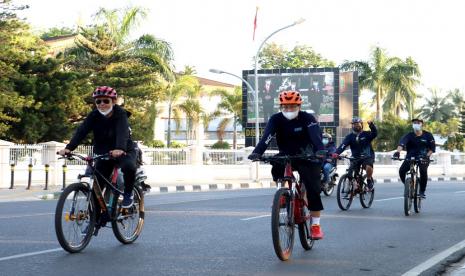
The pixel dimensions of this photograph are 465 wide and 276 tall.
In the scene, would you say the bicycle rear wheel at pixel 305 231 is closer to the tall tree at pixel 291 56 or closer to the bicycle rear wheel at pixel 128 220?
the bicycle rear wheel at pixel 128 220

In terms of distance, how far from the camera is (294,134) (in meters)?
8.00

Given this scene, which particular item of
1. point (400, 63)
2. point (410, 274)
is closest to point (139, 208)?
point (410, 274)

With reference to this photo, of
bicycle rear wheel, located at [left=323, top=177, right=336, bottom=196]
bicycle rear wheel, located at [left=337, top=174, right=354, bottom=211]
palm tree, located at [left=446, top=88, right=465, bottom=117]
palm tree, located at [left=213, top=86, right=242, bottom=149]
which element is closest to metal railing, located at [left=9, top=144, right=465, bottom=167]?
bicycle rear wheel, located at [left=323, top=177, right=336, bottom=196]

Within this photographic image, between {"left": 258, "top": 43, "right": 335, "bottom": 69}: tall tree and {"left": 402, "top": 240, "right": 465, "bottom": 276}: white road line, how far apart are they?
64.2 m

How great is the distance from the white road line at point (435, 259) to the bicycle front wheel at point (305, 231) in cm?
134

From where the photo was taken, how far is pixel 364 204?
14.9 m

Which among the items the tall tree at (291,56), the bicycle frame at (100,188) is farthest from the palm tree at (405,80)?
the bicycle frame at (100,188)

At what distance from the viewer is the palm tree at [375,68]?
55000 mm

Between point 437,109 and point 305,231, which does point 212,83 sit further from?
point 305,231

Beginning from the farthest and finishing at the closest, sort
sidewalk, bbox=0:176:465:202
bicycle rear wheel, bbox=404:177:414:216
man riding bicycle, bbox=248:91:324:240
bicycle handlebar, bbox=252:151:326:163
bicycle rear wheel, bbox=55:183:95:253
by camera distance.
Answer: sidewalk, bbox=0:176:465:202 < bicycle rear wheel, bbox=404:177:414:216 < man riding bicycle, bbox=248:91:324:240 < bicycle handlebar, bbox=252:151:326:163 < bicycle rear wheel, bbox=55:183:95:253

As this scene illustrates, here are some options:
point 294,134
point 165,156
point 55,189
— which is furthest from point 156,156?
point 294,134

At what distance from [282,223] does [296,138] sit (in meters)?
1.03

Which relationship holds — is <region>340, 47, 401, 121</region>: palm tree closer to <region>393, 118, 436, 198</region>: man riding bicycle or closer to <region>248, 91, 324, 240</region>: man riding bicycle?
<region>393, 118, 436, 198</region>: man riding bicycle

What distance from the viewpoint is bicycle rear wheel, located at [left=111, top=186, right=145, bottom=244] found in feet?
27.2
